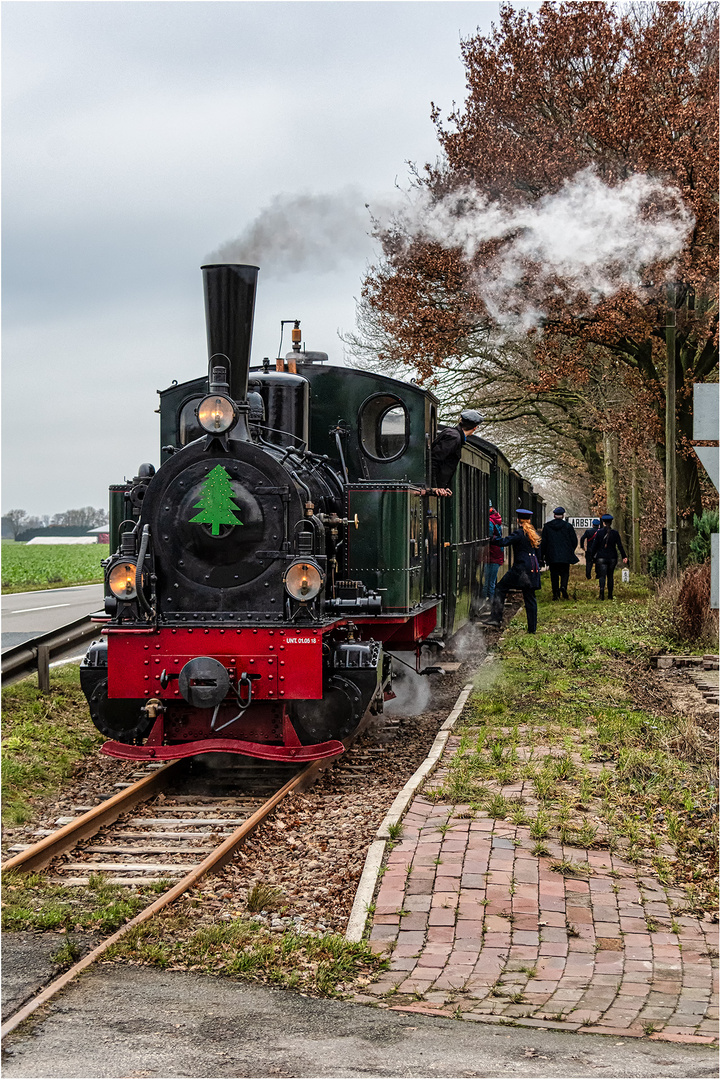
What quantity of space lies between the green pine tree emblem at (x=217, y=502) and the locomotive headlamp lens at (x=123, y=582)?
1.89ft

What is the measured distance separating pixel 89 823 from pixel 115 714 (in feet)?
4.89

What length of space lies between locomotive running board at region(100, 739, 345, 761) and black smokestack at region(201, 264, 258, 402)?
248 cm

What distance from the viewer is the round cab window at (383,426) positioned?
9.82m

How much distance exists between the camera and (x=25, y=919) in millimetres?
5410

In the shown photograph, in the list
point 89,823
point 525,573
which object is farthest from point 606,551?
point 89,823

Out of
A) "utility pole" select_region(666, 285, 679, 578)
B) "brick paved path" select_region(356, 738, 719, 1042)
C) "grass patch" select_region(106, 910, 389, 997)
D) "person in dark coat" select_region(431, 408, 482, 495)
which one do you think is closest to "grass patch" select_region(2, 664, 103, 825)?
"grass patch" select_region(106, 910, 389, 997)

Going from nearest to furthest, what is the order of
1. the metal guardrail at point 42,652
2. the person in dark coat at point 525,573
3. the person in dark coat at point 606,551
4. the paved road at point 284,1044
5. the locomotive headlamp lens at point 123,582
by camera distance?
1. the paved road at point 284,1044
2. the locomotive headlamp lens at point 123,582
3. the metal guardrail at point 42,652
4. the person in dark coat at point 525,573
5. the person in dark coat at point 606,551

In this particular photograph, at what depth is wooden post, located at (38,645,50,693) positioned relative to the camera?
1108 centimetres

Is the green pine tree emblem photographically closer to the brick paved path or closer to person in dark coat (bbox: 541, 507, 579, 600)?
the brick paved path

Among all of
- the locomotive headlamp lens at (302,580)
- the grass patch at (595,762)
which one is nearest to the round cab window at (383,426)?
the locomotive headlamp lens at (302,580)

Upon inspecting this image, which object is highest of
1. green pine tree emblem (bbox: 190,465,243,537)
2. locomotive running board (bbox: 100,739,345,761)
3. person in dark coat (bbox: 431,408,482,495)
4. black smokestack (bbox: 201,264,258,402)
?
black smokestack (bbox: 201,264,258,402)

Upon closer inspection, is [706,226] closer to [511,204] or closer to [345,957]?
[511,204]

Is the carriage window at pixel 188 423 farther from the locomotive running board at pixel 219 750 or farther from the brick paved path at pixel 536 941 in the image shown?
the brick paved path at pixel 536 941

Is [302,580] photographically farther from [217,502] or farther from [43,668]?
[43,668]
